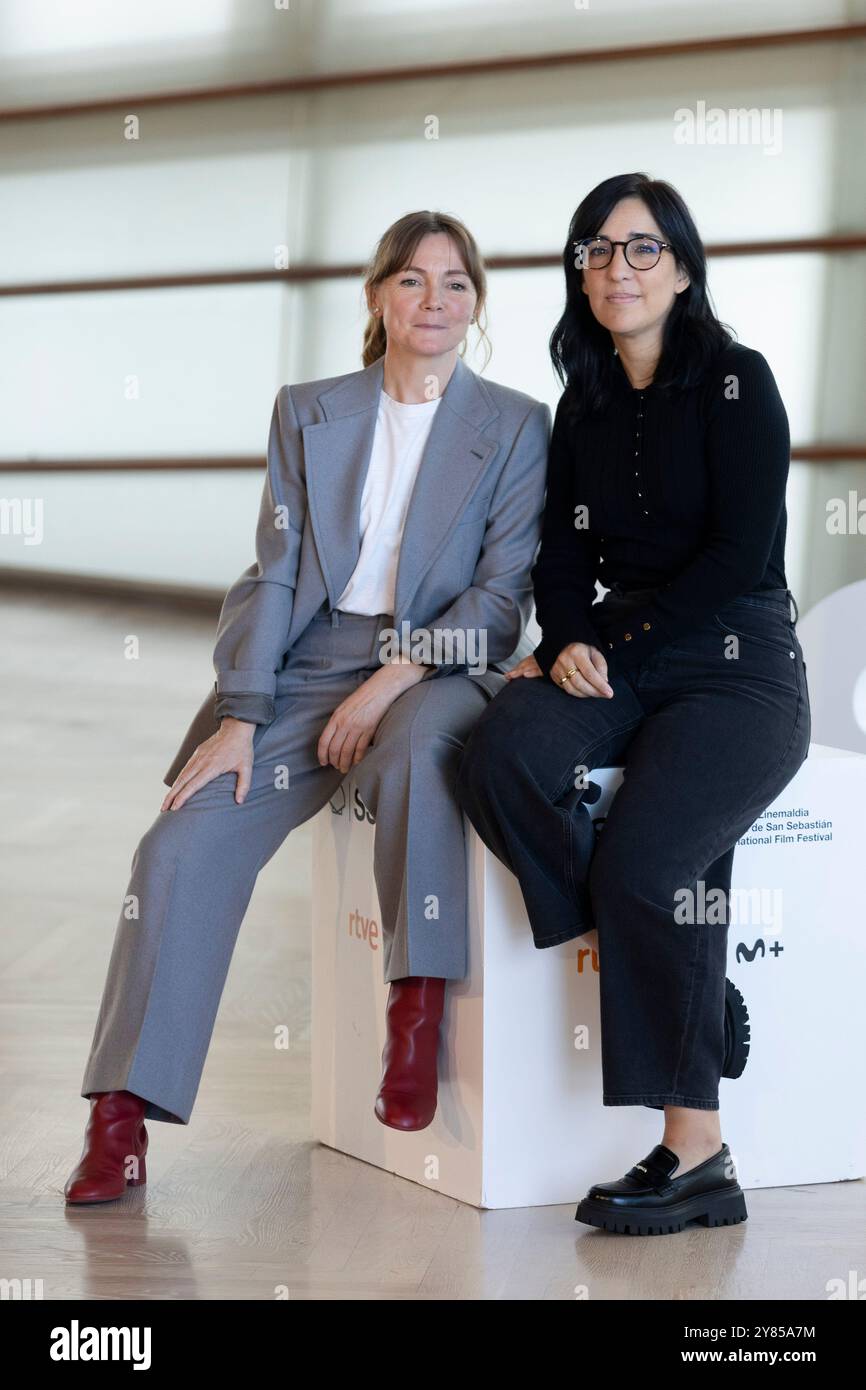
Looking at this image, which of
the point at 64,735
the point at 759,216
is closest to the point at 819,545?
the point at 759,216

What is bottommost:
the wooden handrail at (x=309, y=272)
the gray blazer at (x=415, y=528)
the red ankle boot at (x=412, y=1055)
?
the red ankle boot at (x=412, y=1055)

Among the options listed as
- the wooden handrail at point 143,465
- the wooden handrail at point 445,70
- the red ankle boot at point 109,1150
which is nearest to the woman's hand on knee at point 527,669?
the red ankle boot at point 109,1150

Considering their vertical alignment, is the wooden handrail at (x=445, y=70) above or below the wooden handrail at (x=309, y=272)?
above

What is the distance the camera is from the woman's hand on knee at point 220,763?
8.10 ft

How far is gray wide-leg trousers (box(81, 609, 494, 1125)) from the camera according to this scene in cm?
229

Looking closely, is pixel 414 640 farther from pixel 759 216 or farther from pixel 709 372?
pixel 759 216

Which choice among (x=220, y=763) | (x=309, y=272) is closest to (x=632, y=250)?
(x=220, y=763)

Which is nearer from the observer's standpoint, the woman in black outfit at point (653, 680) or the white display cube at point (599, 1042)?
the woman in black outfit at point (653, 680)

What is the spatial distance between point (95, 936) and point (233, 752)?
1.46 m

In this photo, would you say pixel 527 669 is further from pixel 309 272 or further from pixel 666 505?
pixel 309 272

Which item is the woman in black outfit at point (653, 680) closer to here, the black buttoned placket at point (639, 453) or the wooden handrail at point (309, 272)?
the black buttoned placket at point (639, 453)

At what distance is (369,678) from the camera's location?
8.37 ft

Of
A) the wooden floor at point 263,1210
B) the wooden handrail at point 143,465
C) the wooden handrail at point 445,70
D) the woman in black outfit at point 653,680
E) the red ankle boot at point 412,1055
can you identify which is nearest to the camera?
the wooden floor at point 263,1210

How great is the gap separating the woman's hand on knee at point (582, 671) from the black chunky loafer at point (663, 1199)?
61cm
